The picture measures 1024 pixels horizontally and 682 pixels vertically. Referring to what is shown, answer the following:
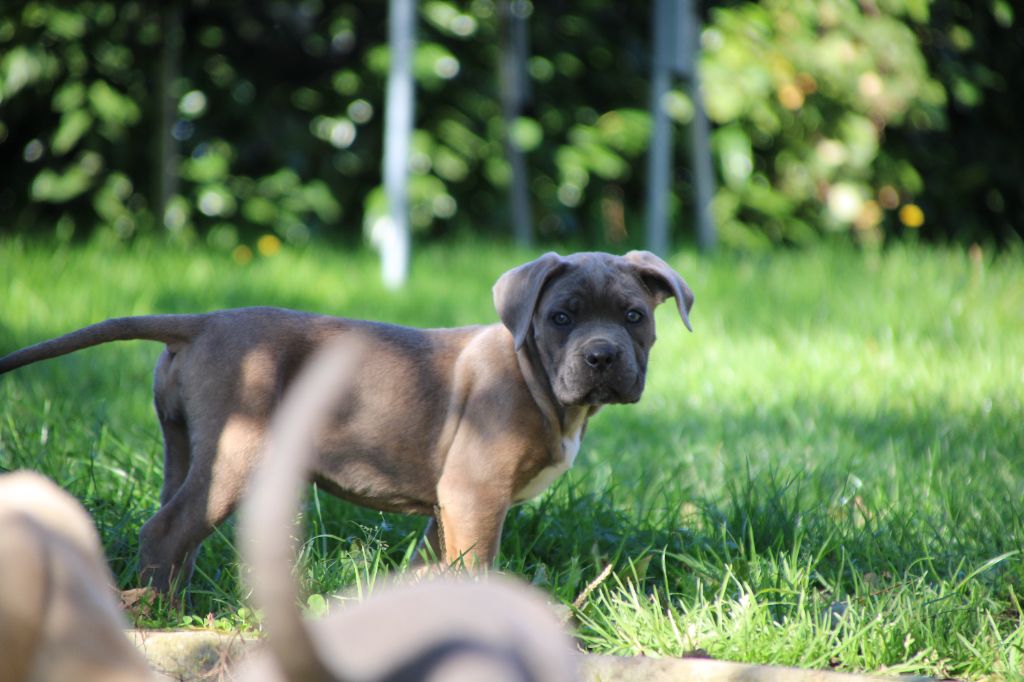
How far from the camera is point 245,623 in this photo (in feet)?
9.18

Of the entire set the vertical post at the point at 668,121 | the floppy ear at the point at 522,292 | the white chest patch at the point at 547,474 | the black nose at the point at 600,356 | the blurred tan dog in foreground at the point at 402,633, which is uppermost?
the vertical post at the point at 668,121

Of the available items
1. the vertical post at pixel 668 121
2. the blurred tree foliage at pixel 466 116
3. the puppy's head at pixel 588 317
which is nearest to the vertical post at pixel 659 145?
the vertical post at pixel 668 121

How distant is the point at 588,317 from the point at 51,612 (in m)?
1.83

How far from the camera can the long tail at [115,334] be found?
279cm

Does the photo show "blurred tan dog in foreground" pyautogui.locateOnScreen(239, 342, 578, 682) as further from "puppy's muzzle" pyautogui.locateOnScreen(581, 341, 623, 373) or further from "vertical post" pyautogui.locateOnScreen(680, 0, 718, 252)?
"vertical post" pyautogui.locateOnScreen(680, 0, 718, 252)

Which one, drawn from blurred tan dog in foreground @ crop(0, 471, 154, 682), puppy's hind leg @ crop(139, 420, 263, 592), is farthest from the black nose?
blurred tan dog in foreground @ crop(0, 471, 154, 682)

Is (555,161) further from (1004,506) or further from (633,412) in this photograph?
(1004,506)

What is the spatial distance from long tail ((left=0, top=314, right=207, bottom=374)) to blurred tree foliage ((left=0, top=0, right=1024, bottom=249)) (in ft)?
16.6

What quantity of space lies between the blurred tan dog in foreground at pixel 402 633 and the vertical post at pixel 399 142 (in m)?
5.24

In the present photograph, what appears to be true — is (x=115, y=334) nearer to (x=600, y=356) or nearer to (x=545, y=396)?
(x=545, y=396)

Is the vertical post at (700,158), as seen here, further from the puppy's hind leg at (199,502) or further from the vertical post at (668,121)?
the puppy's hind leg at (199,502)

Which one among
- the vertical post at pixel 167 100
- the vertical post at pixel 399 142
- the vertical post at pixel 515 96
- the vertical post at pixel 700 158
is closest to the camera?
the vertical post at pixel 399 142

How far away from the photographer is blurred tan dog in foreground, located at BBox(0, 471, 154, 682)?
1.59 meters

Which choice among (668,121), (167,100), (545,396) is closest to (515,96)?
(668,121)
